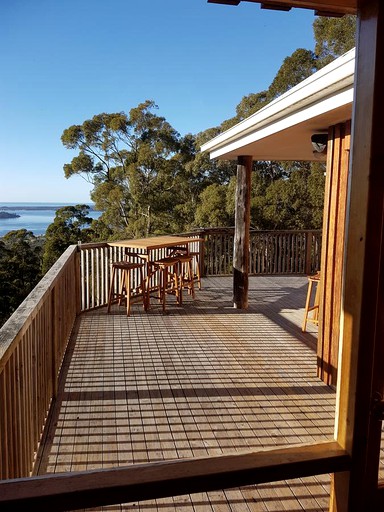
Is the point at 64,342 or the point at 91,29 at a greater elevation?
the point at 91,29

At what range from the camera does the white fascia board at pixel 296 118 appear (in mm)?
2871

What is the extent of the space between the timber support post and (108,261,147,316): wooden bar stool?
1517 millimetres

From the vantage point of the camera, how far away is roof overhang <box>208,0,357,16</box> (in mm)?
1301

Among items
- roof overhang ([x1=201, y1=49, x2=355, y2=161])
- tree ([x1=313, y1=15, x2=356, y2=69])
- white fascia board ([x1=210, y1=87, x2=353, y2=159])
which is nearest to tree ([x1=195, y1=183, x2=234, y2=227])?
tree ([x1=313, y1=15, x2=356, y2=69])

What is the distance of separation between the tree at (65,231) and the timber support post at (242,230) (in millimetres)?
12257

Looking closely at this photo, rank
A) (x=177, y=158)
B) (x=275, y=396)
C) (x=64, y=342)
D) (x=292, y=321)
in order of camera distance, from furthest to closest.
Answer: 1. (x=177, y=158)
2. (x=292, y=321)
3. (x=64, y=342)
4. (x=275, y=396)

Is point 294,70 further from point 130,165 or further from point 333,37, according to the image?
point 130,165

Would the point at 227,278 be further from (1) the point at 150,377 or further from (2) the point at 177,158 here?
(2) the point at 177,158

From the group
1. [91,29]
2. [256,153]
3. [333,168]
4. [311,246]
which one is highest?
[91,29]

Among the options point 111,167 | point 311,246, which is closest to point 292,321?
point 311,246

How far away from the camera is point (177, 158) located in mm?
20172

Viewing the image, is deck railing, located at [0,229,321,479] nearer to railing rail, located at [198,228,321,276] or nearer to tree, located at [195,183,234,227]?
railing rail, located at [198,228,321,276]

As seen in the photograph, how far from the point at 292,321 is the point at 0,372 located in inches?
199

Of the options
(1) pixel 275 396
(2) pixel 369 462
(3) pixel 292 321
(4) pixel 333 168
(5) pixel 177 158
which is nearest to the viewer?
(2) pixel 369 462
